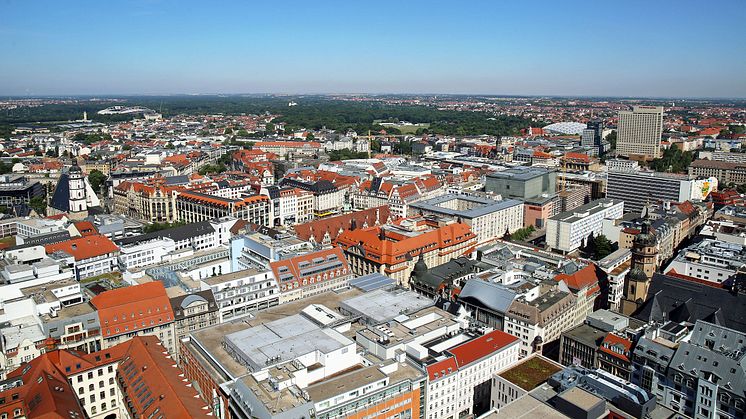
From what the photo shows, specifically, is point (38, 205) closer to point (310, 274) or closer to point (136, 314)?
point (136, 314)

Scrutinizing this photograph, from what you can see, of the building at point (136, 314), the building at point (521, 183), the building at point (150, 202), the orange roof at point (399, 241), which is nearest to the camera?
the building at point (136, 314)

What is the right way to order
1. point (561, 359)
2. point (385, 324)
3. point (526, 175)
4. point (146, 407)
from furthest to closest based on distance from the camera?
point (526, 175) < point (561, 359) < point (385, 324) < point (146, 407)

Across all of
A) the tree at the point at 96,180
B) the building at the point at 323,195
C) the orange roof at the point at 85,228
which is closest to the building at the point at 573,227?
the building at the point at 323,195

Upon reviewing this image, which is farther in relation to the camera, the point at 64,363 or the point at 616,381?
the point at 64,363

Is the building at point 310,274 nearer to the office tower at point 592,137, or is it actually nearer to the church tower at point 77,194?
the church tower at point 77,194

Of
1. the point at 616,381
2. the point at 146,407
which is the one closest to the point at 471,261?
the point at 616,381

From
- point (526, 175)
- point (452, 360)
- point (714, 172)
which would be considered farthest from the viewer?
point (714, 172)

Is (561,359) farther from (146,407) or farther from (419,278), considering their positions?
(146,407)
